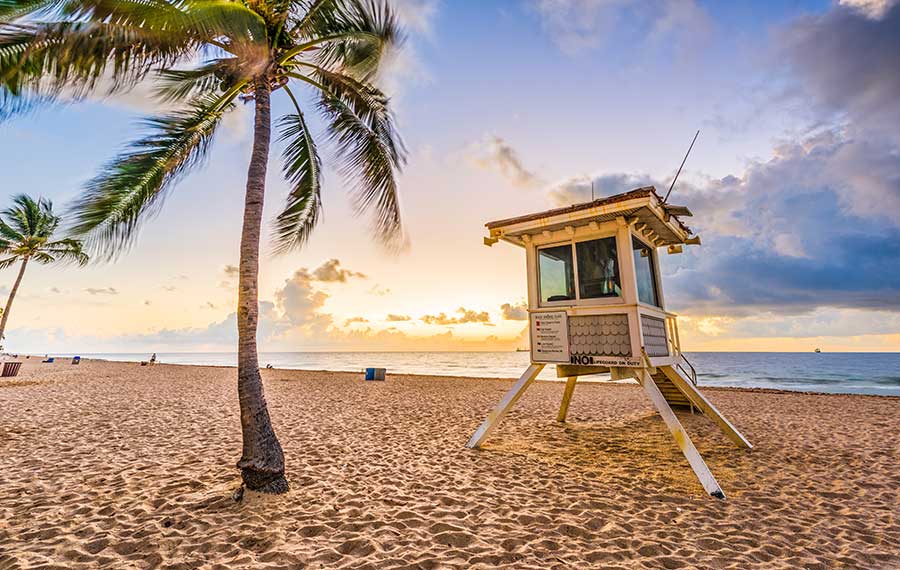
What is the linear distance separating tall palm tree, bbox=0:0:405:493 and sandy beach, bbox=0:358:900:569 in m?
1.06

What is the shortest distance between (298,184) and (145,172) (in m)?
2.40

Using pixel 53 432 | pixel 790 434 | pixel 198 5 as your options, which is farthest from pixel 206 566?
pixel 790 434

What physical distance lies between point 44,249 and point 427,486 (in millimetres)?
26941

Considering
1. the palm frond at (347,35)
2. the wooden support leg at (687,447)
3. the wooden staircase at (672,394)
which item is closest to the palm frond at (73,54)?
the palm frond at (347,35)

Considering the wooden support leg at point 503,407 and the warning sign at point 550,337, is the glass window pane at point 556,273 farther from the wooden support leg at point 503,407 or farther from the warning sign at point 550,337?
the wooden support leg at point 503,407

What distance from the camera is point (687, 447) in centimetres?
520

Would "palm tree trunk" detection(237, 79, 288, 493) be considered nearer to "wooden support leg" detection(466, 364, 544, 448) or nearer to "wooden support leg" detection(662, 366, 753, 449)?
"wooden support leg" detection(466, 364, 544, 448)

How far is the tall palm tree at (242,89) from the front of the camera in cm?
368

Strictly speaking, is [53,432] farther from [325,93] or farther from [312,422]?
[325,93]

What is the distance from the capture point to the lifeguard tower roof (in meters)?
5.91

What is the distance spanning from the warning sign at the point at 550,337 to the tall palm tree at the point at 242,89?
3.06 m

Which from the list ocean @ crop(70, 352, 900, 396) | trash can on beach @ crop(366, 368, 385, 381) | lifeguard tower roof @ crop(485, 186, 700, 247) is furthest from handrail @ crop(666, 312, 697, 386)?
ocean @ crop(70, 352, 900, 396)

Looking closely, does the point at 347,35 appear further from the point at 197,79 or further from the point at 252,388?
the point at 252,388

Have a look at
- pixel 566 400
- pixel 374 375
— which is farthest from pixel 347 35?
pixel 374 375
